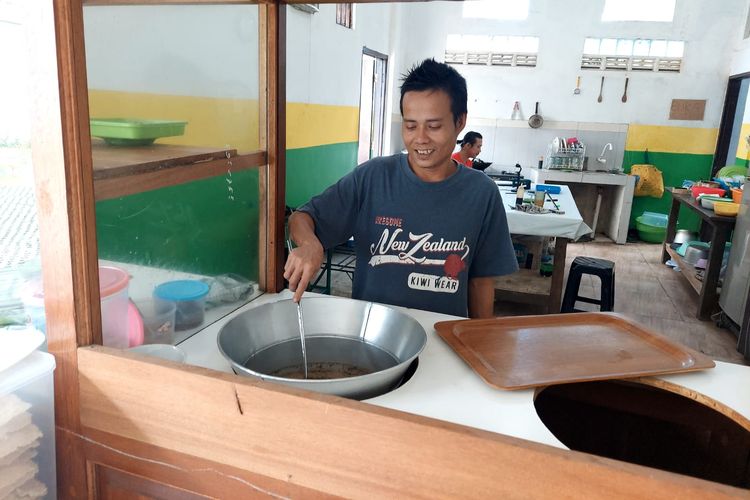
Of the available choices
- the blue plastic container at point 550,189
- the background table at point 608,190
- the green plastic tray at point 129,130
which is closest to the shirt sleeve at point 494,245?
the green plastic tray at point 129,130

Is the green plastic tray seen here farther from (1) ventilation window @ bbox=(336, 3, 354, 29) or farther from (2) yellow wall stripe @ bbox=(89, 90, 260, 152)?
(1) ventilation window @ bbox=(336, 3, 354, 29)

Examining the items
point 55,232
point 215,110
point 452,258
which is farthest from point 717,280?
point 55,232

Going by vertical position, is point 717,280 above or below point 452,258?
below

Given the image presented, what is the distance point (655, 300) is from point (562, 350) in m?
4.09

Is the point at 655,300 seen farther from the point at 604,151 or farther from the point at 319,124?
the point at 319,124

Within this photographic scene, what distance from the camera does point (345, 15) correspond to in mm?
5484

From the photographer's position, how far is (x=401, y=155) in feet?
6.01

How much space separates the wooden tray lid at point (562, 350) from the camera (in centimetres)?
116

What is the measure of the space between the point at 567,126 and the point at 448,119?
6435 mm

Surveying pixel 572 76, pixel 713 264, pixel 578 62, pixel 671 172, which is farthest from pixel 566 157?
pixel 713 264

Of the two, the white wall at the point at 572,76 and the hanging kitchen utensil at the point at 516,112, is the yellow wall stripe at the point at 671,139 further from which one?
the hanging kitchen utensil at the point at 516,112

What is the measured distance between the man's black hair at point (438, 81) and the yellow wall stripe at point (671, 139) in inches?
258

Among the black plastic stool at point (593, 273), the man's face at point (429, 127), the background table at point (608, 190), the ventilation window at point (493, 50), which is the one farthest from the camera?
the ventilation window at point (493, 50)

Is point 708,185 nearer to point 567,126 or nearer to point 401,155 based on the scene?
point 567,126
